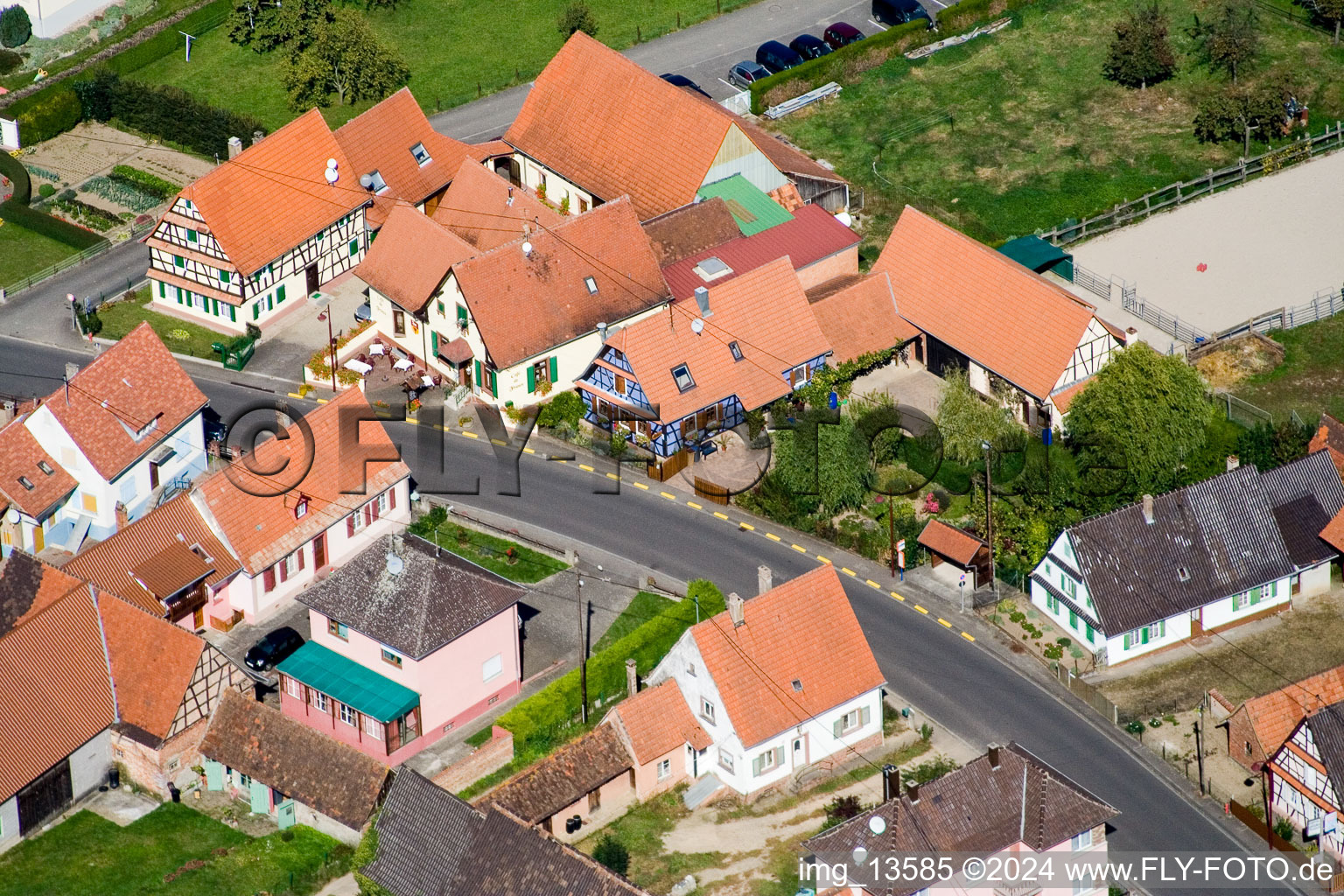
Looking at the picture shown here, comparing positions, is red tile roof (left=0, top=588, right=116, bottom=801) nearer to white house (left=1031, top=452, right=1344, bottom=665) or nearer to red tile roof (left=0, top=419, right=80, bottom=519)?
red tile roof (left=0, top=419, right=80, bottom=519)

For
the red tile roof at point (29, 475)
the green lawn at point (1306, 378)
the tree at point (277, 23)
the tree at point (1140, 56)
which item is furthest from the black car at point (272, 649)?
the tree at point (1140, 56)

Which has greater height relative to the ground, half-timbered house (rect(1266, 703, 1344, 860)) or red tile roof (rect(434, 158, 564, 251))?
red tile roof (rect(434, 158, 564, 251))

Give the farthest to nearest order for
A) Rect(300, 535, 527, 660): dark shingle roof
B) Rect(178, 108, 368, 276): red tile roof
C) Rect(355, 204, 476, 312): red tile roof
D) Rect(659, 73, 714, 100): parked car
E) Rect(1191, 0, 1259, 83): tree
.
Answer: Rect(1191, 0, 1259, 83): tree < Rect(659, 73, 714, 100): parked car < Rect(178, 108, 368, 276): red tile roof < Rect(355, 204, 476, 312): red tile roof < Rect(300, 535, 527, 660): dark shingle roof

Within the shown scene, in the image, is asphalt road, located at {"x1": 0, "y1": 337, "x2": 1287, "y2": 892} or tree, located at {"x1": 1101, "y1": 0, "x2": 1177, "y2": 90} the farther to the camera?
tree, located at {"x1": 1101, "y1": 0, "x2": 1177, "y2": 90}

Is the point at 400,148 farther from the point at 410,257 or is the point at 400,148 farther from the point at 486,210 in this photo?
the point at 410,257

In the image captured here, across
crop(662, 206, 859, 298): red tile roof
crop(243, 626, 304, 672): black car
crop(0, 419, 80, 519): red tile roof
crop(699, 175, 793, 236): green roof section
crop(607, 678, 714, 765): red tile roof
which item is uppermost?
crop(699, 175, 793, 236): green roof section

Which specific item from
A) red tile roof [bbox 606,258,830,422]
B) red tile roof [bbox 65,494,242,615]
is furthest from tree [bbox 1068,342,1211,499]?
red tile roof [bbox 65,494,242,615]
